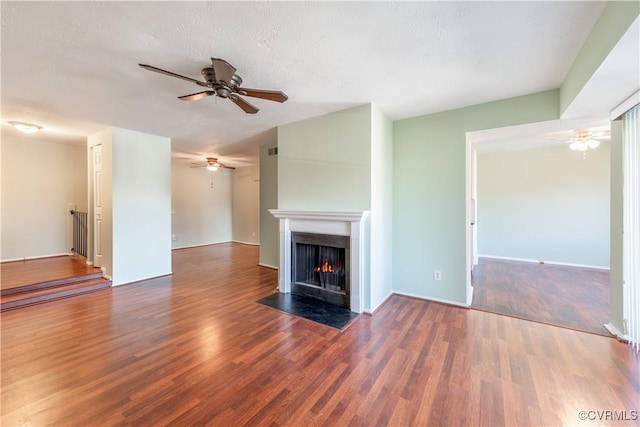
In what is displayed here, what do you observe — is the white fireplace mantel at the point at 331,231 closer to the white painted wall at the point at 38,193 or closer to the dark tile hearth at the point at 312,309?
the dark tile hearth at the point at 312,309

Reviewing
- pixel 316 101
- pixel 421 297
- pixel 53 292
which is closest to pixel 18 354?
pixel 53 292

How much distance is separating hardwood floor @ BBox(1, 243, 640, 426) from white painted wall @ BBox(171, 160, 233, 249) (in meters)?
4.55

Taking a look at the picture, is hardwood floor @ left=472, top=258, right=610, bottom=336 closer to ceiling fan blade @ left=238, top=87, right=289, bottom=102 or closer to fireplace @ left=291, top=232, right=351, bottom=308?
fireplace @ left=291, top=232, right=351, bottom=308

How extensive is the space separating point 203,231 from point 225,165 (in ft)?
7.35

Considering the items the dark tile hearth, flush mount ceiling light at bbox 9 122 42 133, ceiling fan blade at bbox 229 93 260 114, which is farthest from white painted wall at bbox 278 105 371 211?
flush mount ceiling light at bbox 9 122 42 133

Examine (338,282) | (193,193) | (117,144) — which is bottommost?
(338,282)

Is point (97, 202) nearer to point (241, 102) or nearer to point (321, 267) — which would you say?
point (241, 102)

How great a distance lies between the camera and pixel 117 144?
12.9ft

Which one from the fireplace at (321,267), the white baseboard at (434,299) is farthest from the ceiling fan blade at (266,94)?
the white baseboard at (434,299)

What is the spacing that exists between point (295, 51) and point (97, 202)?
14.7 ft

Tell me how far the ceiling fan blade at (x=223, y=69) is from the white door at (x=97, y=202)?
11.9 ft

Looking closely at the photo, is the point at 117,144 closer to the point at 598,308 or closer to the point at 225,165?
the point at 225,165

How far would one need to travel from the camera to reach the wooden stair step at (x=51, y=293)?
311 centimetres

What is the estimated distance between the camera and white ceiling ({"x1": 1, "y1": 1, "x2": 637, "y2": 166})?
1562 mm
